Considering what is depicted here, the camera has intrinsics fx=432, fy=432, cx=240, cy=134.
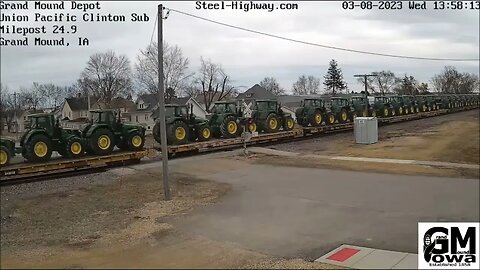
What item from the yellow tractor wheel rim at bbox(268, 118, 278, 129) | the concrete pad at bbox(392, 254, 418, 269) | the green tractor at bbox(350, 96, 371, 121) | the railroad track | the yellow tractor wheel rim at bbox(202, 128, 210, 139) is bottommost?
the concrete pad at bbox(392, 254, 418, 269)

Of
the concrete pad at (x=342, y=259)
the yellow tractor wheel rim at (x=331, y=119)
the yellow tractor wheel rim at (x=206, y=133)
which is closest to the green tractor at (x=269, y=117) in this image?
the yellow tractor wheel rim at (x=206, y=133)

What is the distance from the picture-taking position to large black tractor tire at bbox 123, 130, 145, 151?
1627 cm

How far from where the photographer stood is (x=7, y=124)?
21.1m

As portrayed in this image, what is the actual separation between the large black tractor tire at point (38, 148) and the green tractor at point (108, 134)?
4.74 ft

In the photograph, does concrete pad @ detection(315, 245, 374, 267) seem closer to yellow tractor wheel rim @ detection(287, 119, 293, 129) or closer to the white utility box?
the white utility box

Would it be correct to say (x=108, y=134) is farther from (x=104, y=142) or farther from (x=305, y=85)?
(x=305, y=85)

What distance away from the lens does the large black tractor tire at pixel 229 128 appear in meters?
20.0

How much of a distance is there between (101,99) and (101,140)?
3559 centimetres

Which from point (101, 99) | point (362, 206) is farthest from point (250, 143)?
point (101, 99)

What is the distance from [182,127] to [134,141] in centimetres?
250

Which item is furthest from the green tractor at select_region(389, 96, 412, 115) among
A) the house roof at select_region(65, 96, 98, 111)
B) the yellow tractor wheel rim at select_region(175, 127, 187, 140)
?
the house roof at select_region(65, 96, 98, 111)

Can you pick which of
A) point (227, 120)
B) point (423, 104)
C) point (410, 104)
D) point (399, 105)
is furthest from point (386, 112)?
point (227, 120)

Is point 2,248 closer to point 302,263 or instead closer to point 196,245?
point 196,245

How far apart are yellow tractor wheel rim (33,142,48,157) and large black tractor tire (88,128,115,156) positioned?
1544mm
